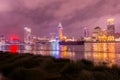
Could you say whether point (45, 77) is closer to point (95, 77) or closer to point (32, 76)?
point (32, 76)

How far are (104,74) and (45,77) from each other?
1.78m

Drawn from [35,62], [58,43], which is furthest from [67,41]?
[35,62]

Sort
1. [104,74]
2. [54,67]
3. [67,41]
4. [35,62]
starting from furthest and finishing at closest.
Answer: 1. [67,41]
2. [35,62]
3. [54,67]
4. [104,74]

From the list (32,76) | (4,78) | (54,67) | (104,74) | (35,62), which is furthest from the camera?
(35,62)

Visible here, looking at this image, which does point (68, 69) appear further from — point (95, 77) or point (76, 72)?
point (95, 77)

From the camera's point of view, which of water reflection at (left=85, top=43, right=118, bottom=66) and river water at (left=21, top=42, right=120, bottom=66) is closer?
water reflection at (left=85, top=43, right=118, bottom=66)

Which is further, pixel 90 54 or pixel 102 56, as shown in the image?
pixel 90 54

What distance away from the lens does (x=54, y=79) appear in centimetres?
816

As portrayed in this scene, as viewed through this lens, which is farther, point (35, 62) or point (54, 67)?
point (35, 62)

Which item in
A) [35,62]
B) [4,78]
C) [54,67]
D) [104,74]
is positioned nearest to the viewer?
[104,74]

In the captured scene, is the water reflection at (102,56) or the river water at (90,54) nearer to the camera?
the water reflection at (102,56)

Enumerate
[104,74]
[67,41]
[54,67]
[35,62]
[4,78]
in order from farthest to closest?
[67,41], [35,62], [54,67], [4,78], [104,74]

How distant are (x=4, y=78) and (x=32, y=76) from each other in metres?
1.53

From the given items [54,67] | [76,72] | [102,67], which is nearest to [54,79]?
[76,72]
